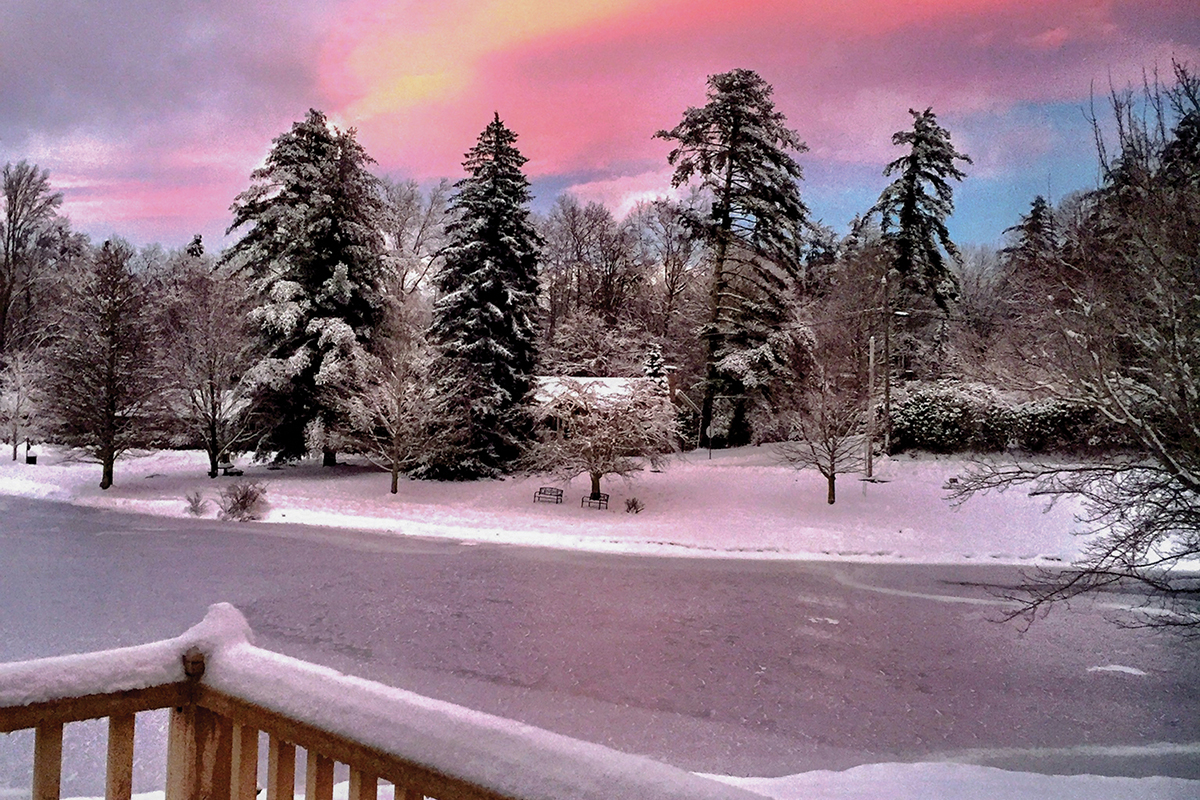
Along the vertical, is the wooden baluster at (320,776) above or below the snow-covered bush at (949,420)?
below

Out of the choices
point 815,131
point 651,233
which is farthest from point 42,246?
point 815,131

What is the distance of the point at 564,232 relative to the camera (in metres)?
38.9

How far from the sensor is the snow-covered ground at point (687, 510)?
48.7 feet

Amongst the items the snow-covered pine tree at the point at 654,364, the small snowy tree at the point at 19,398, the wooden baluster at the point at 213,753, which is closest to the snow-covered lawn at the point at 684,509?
the small snowy tree at the point at 19,398

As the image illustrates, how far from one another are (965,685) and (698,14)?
27.4 ft

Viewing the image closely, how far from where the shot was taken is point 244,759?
1.77m

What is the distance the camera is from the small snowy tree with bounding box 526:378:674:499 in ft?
59.0

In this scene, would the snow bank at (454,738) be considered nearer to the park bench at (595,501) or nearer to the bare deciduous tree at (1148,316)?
the bare deciduous tree at (1148,316)

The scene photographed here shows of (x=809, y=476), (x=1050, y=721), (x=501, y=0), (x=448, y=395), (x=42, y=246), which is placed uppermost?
(x=42, y=246)

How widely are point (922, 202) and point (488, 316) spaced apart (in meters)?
17.4

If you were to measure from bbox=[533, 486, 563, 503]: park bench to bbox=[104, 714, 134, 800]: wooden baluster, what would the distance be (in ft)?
54.7

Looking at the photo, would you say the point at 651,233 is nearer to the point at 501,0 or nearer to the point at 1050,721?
the point at 501,0

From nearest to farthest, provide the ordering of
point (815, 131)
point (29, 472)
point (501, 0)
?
point (501, 0), point (29, 472), point (815, 131)

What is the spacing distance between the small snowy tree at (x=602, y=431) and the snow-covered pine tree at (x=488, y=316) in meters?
1.73
